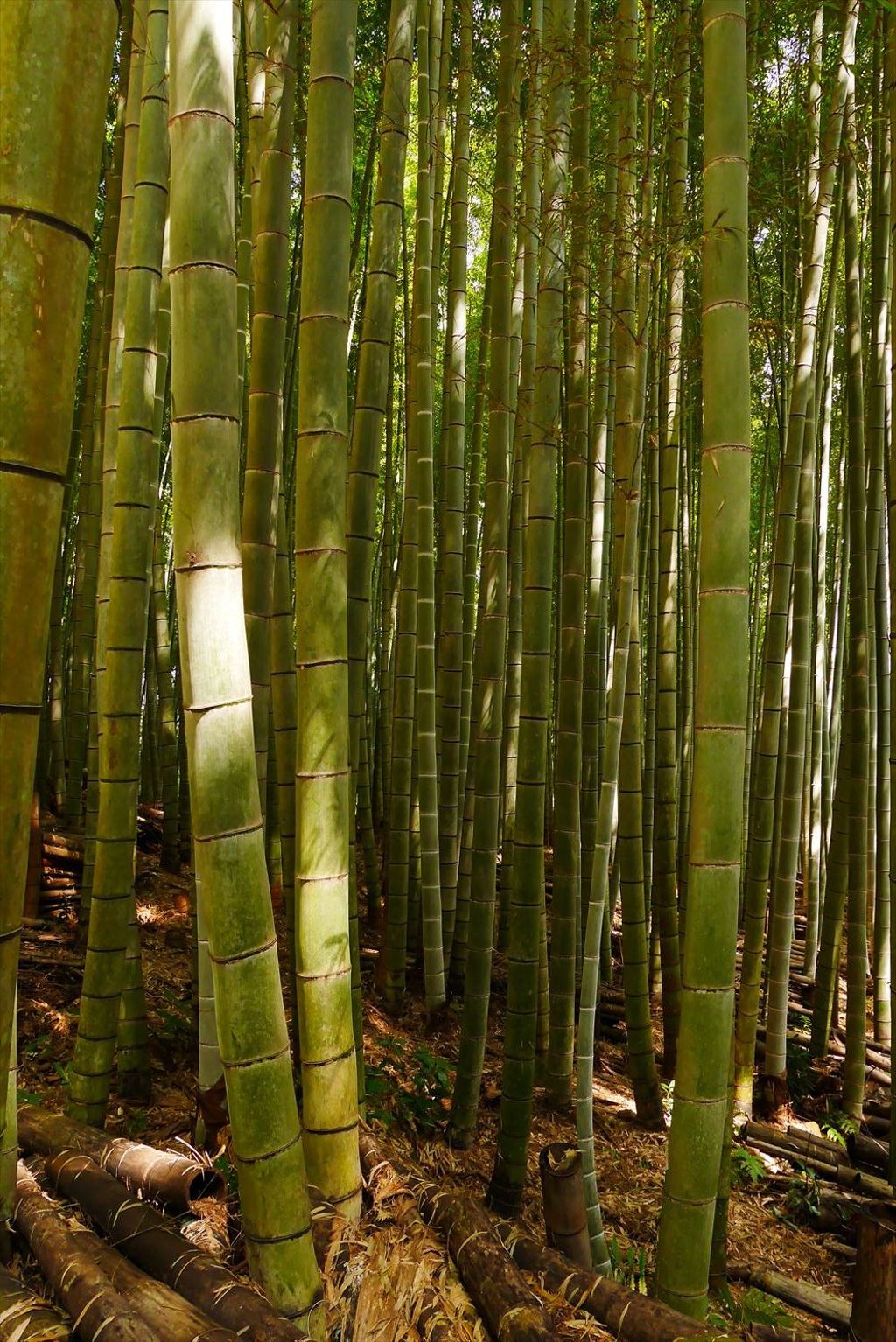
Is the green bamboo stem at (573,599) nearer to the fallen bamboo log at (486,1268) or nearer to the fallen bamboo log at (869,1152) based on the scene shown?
the fallen bamboo log at (486,1268)

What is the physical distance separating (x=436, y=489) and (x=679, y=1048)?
→ 5.47 meters

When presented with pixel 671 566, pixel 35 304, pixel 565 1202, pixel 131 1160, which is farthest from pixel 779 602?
pixel 35 304

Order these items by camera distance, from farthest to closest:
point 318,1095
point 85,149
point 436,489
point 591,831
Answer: point 436,489
point 591,831
point 318,1095
point 85,149

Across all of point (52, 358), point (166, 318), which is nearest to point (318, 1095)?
point (52, 358)

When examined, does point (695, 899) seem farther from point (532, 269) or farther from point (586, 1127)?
point (532, 269)

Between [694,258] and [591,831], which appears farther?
[591,831]

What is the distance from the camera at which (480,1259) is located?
179 centimetres

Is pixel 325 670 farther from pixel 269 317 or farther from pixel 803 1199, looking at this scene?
pixel 803 1199

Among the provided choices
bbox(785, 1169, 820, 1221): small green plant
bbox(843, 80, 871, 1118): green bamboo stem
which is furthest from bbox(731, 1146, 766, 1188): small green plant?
bbox(843, 80, 871, 1118): green bamboo stem

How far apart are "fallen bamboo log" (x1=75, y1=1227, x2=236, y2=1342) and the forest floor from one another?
0.68ft

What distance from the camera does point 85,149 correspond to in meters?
0.94

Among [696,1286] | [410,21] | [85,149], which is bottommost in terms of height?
[696,1286]

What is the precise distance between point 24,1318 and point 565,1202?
114 centimetres

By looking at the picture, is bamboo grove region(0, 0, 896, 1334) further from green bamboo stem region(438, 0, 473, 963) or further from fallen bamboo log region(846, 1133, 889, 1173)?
fallen bamboo log region(846, 1133, 889, 1173)
